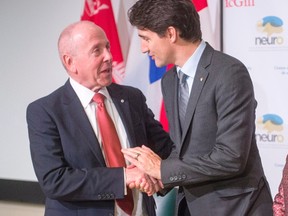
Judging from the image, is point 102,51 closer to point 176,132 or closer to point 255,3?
point 176,132

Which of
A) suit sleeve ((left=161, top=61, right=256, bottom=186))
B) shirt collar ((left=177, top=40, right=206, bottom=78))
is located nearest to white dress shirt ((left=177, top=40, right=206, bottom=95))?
shirt collar ((left=177, top=40, right=206, bottom=78))

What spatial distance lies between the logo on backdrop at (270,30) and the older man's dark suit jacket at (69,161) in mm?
1322

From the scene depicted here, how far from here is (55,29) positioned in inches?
141

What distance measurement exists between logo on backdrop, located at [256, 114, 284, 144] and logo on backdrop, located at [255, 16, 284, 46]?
0.43 meters

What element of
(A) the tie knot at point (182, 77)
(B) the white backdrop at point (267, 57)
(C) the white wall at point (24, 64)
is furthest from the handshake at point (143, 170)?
(C) the white wall at point (24, 64)

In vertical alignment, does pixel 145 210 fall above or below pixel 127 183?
below

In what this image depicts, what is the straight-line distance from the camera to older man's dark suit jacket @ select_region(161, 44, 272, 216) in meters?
1.69

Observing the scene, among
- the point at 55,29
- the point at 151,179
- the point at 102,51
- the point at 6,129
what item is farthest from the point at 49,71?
→ the point at 151,179

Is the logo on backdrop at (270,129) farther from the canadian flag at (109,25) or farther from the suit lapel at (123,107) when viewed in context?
the suit lapel at (123,107)

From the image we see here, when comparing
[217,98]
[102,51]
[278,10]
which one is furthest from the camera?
[278,10]

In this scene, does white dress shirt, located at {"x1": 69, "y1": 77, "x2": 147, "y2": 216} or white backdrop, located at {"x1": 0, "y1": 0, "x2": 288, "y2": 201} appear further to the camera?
white backdrop, located at {"x1": 0, "y1": 0, "x2": 288, "y2": 201}

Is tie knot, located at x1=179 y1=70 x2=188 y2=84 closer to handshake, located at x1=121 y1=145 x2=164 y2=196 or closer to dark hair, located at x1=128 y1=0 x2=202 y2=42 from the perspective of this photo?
dark hair, located at x1=128 y1=0 x2=202 y2=42

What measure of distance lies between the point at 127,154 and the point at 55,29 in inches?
74.5

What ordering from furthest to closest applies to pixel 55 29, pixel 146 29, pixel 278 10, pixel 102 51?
pixel 55 29, pixel 278 10, pixel 102 51, pixel 146 29
